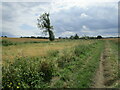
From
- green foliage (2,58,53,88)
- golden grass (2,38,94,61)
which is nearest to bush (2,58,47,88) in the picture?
green foliage (2,58,53,88)

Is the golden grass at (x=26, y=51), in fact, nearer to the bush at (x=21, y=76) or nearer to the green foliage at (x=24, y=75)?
the green foliage at (x=24, y=75)

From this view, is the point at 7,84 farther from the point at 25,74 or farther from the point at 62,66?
the point at 62,66

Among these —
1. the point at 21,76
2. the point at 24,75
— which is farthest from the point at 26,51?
the point at 21,76

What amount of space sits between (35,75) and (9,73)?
1.16 meters

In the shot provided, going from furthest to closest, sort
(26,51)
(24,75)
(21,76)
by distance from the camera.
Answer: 1. (26,51)
2. (24,75)
3. (21,76)

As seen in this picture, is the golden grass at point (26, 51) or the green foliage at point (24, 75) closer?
the green foliage at point (24, 75)

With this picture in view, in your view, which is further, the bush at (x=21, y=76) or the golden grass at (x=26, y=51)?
the golden grass at (x=26, y=51)

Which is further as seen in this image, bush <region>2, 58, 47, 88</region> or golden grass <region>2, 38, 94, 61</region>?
golden grass <region>2, 38, 94, 61</region>

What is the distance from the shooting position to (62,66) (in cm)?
931

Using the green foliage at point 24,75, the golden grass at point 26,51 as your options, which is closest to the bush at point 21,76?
the green foliage at point 24,75

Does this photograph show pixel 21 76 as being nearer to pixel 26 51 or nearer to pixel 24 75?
pixel 24 75

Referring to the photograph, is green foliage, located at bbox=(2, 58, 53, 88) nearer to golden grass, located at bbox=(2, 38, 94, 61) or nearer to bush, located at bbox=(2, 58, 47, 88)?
bush, located at bbox=(2, 58, 47, 88)

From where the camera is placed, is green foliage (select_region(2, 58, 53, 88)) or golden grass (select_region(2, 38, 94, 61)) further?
golden grass (select_region(2, 38, 94, 61))

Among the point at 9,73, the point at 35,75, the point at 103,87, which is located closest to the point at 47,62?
the point at 35,75
